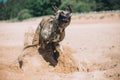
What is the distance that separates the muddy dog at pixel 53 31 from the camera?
30.2ft

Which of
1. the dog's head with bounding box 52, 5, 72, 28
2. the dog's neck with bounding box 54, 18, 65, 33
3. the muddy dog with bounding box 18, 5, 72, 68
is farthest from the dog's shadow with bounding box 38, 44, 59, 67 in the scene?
the dog's head with bounding box 52, 5, 72, 28

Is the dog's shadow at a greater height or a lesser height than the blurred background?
greater

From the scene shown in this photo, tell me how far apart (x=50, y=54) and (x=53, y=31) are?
107cm

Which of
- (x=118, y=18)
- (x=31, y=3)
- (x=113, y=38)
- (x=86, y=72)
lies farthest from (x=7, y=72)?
(x=31, y=3)

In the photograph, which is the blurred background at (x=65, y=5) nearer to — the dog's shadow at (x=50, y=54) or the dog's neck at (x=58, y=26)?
the dog's shadow at (x=50, y=54)

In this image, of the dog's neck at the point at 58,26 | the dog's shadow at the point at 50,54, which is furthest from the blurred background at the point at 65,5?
the dog's neck at the point at 58,26

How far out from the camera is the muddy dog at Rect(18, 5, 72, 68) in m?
9.20

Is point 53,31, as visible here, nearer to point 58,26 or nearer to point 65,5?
point 58,26

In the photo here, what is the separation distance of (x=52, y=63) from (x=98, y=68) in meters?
1.40

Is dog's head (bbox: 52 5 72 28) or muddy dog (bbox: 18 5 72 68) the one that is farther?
muddy dog (bbox: 18 5 72 68)

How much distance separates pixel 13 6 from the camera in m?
83.9

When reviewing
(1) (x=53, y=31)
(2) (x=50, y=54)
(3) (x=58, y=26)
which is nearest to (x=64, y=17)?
(3) (x=58, y=26)

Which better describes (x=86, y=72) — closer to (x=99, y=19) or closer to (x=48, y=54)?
(x=48, y=54)

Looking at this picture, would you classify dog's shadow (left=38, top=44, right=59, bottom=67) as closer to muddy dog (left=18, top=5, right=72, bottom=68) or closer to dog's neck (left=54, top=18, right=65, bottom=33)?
muddy dog (left=18, top=5, right=72, bottom=68)
